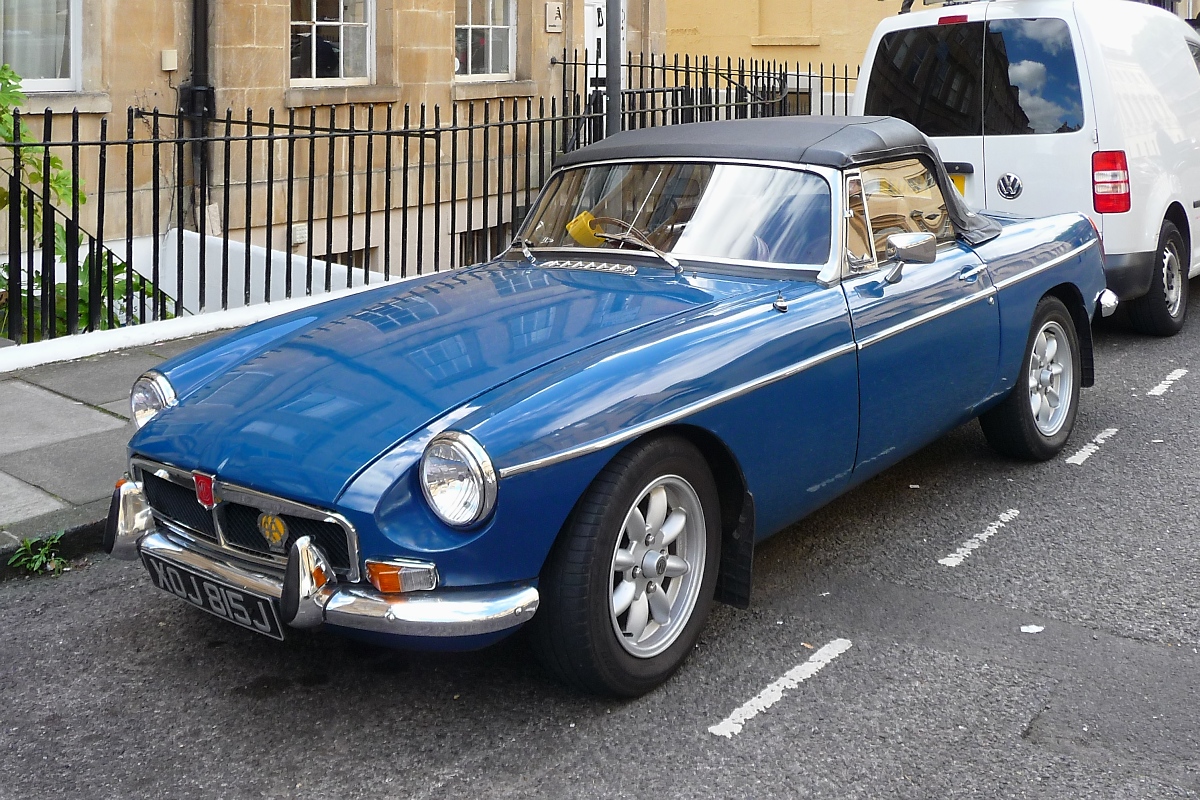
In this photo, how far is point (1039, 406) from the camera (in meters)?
6.17

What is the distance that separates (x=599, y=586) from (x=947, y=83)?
5893 mm

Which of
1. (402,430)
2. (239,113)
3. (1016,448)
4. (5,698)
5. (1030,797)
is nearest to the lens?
(1030,797)

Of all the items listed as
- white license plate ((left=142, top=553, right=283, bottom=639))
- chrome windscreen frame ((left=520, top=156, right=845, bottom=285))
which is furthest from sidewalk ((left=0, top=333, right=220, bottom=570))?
chrome windscreen frame ((left=520, top=156, right=845, bottom=285))

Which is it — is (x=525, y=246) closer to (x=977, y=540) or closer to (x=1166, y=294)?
(x=977, y=540)

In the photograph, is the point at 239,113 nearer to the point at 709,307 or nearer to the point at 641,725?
the point at 709,307

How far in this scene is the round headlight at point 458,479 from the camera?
11.3 ft

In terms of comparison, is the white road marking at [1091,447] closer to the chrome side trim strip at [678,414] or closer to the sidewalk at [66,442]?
the chrome side trim strip at [678,414]

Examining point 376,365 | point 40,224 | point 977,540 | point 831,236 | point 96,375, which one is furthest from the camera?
point 40,224

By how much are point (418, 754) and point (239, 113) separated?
7.84 metres

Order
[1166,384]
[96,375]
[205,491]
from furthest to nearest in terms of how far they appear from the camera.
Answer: [1166,384] < [96,375] < [205,491]

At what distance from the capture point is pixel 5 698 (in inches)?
156

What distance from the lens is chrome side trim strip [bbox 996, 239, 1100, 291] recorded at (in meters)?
5.64


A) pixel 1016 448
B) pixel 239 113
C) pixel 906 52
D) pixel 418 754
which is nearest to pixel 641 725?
pixel 418 754

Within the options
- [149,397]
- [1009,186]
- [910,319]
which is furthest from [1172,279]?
[149,397]
